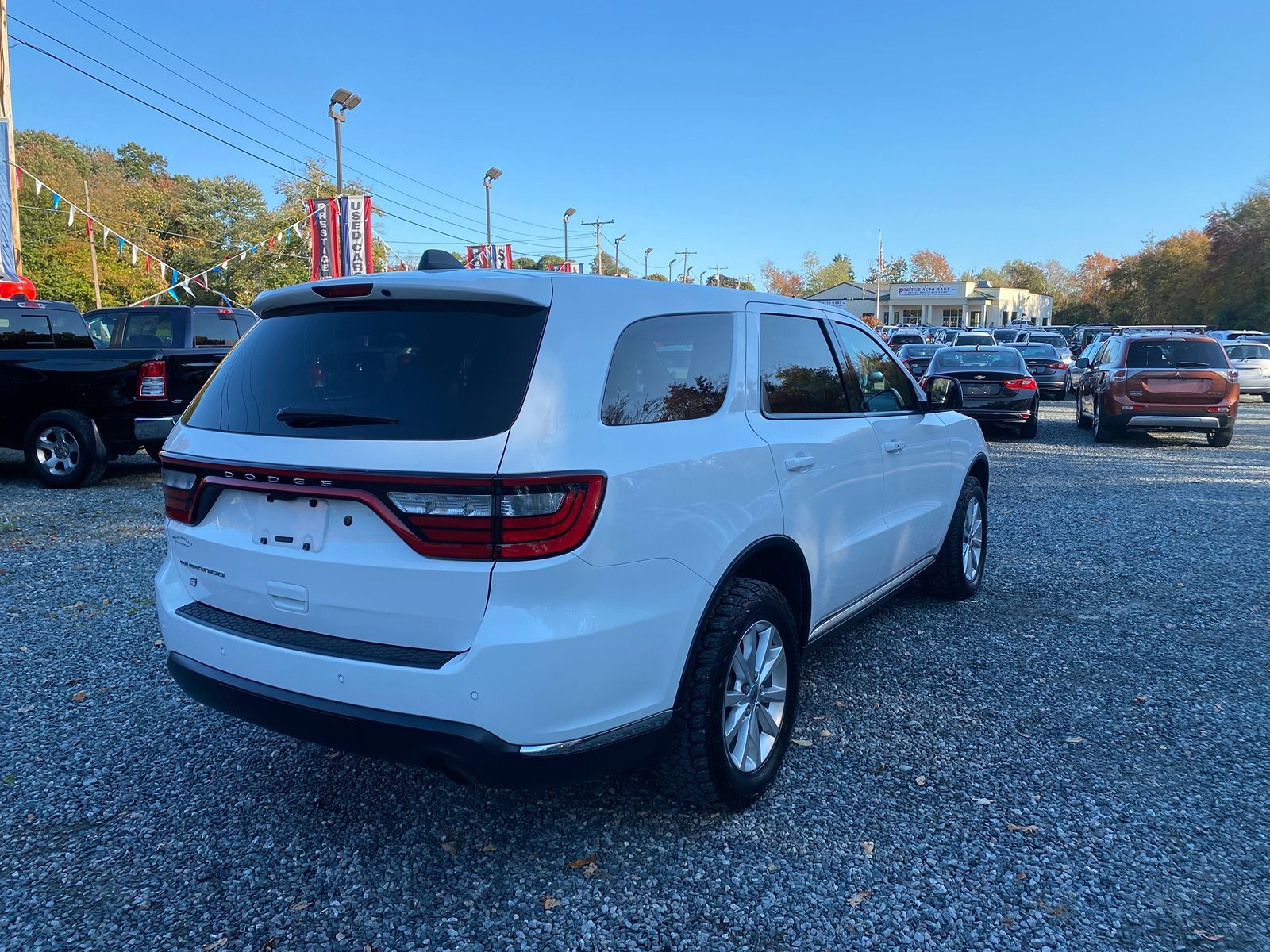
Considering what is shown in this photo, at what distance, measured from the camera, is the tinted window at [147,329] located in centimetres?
1011

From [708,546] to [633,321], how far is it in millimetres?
754

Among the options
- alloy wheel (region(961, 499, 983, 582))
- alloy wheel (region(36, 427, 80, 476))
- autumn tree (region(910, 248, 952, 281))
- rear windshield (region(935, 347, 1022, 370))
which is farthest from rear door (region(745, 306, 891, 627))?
autumn tree (region(910, 248, 952, 281))

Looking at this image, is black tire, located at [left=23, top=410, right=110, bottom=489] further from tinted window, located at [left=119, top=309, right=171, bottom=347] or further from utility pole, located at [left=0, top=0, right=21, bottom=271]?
utility pole, located at [left=0, top=0, right=21, bottom=271]

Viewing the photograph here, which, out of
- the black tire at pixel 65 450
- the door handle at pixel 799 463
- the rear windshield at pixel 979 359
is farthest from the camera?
the rear windshield at pixel 979 359

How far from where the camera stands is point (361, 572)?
7.98 ft

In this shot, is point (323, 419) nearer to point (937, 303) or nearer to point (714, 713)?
point (714, 713)

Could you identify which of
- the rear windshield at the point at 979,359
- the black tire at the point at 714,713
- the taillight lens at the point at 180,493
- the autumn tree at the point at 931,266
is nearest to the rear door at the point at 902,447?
the black tire at the point at 714,713

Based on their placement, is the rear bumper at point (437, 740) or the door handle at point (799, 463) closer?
the rear bumper at point (437, 740)

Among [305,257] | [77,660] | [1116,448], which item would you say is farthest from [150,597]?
[305,257]

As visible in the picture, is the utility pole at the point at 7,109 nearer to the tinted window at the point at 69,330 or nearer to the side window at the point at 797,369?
the tinted window at the point at 69,330

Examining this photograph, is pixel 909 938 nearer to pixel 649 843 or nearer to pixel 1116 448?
pixel 649 843

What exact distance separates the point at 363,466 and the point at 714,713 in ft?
4.38

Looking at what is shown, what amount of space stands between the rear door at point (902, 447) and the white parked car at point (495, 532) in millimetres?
1111

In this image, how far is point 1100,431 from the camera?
14.5 m
